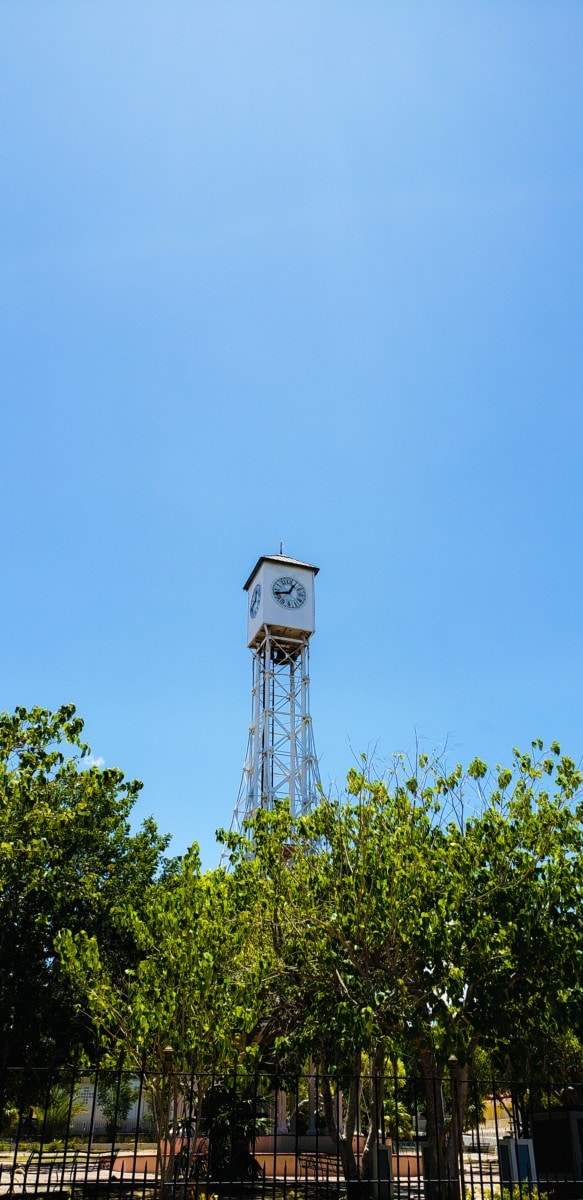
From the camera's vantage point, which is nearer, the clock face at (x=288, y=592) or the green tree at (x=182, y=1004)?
the green tree at (x=182, y=1004)

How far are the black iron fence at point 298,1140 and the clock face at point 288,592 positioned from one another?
20871mm

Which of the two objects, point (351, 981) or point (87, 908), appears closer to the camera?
point (351, 981)

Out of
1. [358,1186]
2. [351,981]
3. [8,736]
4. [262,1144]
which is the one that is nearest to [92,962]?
[8,736]

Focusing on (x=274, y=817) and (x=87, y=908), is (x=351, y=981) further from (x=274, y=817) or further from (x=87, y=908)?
(x=87, y=908)

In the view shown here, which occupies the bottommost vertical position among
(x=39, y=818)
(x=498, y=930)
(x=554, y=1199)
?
(x=554, y=1199)

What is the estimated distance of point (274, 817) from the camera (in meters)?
15.7

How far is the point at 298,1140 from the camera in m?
15.8

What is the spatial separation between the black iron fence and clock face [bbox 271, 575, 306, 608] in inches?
822

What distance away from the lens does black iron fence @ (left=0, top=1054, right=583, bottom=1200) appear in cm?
1025

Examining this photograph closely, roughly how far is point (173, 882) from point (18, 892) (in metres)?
4.05

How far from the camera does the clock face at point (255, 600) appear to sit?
41.3 m

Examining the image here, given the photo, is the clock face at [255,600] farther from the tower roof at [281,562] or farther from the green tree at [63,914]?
the green tree at [63,914]

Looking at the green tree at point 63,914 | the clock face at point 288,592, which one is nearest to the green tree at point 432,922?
the green tree at point 63,914

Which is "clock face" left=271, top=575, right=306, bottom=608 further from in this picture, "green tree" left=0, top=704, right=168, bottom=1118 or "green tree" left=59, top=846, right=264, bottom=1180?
"green tree" left=59, top=846, right=264, bottom=1180
